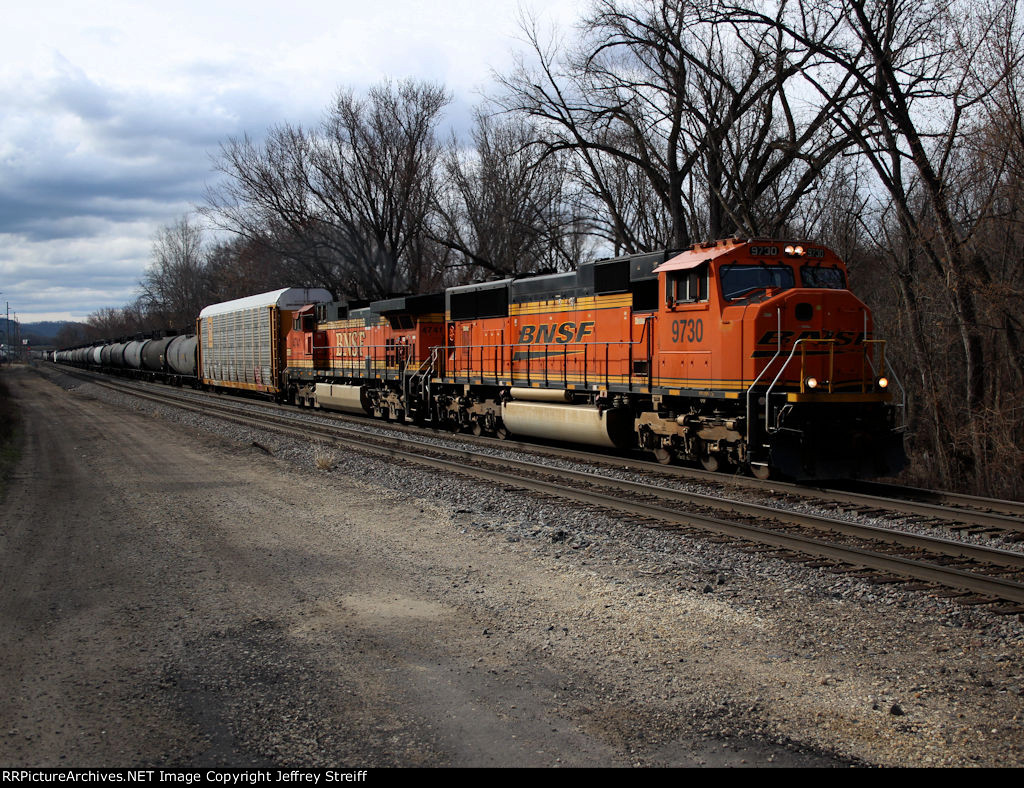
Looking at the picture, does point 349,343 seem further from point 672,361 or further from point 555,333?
point 672,361

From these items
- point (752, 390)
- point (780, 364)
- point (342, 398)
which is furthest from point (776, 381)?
Answer: point (342, 398)

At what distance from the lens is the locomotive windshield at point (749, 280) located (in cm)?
1179

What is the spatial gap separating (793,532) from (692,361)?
4.32 metres

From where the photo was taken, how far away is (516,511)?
10156 millimetres

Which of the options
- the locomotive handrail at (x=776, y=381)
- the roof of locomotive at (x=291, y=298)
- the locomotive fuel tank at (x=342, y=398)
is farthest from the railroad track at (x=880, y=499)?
the roof of locomotive at (x=291, y=298)

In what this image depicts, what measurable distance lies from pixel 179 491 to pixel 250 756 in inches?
341

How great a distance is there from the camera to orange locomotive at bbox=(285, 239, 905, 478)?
11.2 m

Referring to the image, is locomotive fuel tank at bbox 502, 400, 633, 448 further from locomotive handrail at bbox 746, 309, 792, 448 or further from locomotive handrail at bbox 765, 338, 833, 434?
locomotive handrail at bbox 765, 338, 833, 434

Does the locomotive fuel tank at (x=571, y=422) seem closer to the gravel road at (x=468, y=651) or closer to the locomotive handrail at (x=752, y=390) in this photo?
the locomotive handrail at (x=752, y=390)

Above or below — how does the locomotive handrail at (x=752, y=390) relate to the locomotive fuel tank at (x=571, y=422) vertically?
above

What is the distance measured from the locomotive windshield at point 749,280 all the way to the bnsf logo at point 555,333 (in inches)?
Result: 142

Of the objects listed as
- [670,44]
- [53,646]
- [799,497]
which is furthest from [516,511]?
[670,44]

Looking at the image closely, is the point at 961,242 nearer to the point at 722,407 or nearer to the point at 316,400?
the point at 722,407

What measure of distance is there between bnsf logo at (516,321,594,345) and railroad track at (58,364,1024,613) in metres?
2.67
